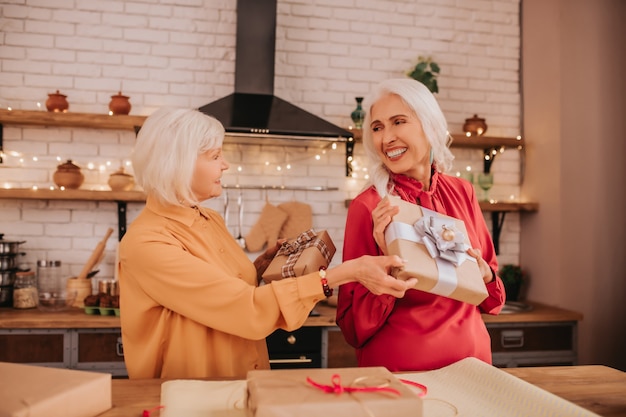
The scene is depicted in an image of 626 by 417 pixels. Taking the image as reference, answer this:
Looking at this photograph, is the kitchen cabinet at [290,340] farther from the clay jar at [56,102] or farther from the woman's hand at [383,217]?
the woman's hand at [383,217]

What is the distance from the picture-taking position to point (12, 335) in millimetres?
2602

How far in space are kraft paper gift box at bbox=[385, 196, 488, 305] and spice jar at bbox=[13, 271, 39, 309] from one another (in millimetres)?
2483

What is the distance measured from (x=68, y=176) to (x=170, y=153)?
1839mm

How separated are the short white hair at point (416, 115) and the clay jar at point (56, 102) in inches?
84.6

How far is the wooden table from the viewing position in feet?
3.37

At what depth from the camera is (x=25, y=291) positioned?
2.90 m

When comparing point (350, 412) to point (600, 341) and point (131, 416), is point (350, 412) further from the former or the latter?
point (600, 341)

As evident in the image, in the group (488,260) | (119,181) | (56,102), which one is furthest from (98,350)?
(488,260)

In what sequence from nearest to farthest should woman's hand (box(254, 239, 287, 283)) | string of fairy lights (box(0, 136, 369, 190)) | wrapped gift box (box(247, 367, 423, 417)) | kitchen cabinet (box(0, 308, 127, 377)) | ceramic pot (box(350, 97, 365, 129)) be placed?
1. wrapped gift box (box(247, 367, 423, 417))
2. woman's hand (box(254, 239, 287, 283))
3. kitchen cabinet (box(0, 308, 127, 377))
4. string of fairy lights (box(0, 136, 369, 190))
5. ceramic pot (box(350, 97, 365, 129))

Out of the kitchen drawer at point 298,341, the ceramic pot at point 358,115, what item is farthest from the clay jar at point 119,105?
the kitchen drawer at point 298,341

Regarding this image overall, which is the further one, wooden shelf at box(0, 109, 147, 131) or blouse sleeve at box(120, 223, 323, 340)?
wooden shelf at box(0, 109, 147, 131)

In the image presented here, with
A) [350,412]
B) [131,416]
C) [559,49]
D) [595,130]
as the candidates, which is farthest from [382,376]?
[559,49]

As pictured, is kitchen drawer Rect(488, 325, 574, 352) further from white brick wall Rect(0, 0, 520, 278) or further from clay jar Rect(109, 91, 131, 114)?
clay jar Rect(109, 91, 131, 114)

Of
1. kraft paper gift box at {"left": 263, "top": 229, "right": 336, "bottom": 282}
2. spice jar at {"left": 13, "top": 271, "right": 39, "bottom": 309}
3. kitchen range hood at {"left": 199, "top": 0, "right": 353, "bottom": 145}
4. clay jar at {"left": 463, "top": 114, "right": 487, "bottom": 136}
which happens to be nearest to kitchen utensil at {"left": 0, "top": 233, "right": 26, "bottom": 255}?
spice jar at {"left": 13, "top": 271, "right": 39, "bottom": 309}
